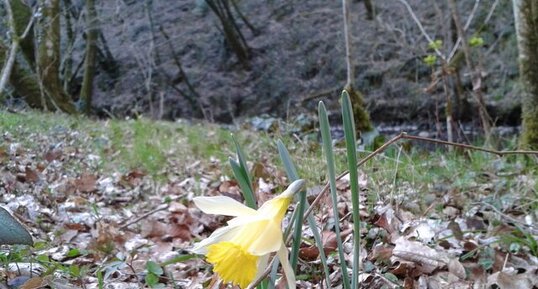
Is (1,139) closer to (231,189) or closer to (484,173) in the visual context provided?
(231,189)

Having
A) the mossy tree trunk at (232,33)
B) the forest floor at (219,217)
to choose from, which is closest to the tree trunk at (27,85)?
the forest floor at (219,217)

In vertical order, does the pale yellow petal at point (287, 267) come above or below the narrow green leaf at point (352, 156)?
below

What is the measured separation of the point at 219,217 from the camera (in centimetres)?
263

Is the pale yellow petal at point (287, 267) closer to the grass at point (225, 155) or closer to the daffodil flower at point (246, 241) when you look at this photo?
the daffodil flower at point (246, 241)

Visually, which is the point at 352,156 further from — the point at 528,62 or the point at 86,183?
the point at 528,62

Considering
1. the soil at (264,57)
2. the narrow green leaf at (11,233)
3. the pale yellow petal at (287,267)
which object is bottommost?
the soil at (264,57)

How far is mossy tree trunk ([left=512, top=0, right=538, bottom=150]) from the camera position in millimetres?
4156

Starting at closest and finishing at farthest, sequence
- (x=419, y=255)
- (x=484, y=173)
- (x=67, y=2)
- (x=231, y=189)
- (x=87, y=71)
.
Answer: (x=419, y=255), (x=231, y=189), (x=484, y=173), (x=67, y=2), (x=87, y=71)

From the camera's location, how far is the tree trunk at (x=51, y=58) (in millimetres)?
8602

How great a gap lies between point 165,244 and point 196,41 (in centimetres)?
1291

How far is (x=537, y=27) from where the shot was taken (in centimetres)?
414

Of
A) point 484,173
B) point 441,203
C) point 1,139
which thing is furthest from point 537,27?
point 1,139

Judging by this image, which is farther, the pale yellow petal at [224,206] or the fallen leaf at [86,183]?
the fallen leaf at [86,183]

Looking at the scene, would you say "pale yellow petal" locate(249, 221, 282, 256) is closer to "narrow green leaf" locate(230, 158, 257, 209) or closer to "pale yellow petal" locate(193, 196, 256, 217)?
"pale yellow petal" locate(193, 196, 256, 217)
